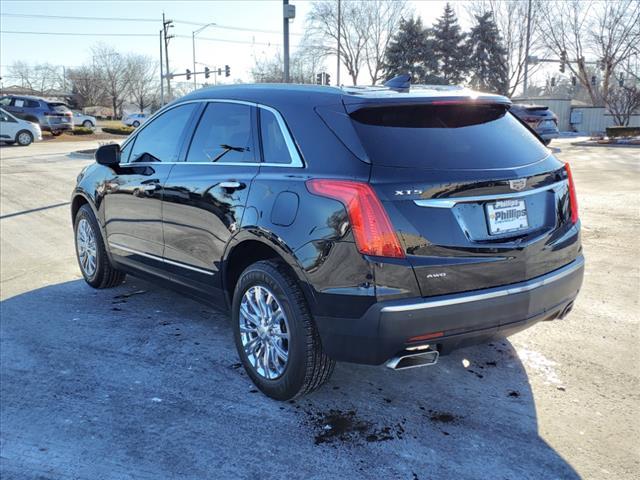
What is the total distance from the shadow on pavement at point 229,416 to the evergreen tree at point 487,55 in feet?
166

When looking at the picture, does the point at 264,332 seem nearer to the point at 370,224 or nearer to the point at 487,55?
the point at 370,224

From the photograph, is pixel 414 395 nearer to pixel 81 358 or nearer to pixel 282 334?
pixel 282 334

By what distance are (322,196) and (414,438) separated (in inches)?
52.2

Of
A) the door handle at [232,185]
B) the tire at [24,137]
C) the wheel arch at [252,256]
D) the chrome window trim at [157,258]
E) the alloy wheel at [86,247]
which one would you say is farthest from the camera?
the tire at [24,137]

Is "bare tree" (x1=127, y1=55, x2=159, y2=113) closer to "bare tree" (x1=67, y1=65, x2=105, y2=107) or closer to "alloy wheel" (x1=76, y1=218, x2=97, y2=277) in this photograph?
"bare tree" (x1=67, y1=65, x2=105, y2=107)

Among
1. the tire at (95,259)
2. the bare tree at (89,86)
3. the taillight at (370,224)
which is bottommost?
the tire at (95,259)

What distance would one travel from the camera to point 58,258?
681 cm

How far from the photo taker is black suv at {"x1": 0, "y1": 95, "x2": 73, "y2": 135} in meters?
30.7

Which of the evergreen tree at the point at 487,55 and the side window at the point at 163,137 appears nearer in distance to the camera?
the side window at the point at 163,137

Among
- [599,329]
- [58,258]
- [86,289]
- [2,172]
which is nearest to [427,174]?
[599,329]

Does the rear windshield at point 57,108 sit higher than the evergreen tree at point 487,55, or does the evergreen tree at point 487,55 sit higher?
the evergreen tree at point 487,55

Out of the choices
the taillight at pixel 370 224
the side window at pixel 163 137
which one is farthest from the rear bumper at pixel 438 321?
the side window at pixel 163 137

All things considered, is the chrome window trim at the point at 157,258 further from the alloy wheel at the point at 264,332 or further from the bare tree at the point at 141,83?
the bare tree at the point at 141,83

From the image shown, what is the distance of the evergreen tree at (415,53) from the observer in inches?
2009
